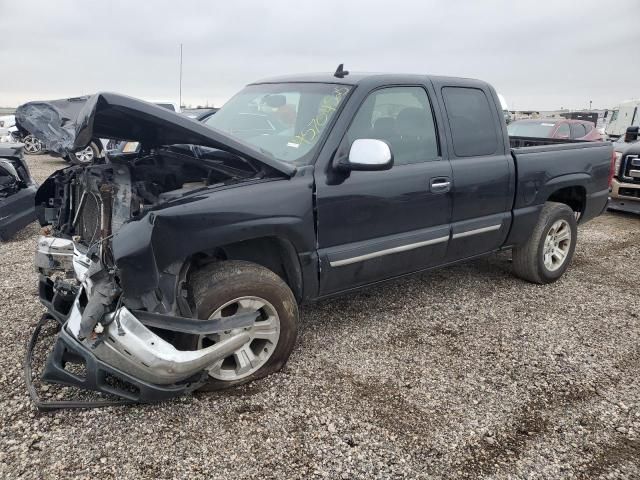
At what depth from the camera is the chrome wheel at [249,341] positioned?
9.50 ft

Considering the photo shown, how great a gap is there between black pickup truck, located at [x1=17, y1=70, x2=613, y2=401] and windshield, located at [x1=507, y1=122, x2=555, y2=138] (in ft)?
25.1

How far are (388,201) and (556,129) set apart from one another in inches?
372

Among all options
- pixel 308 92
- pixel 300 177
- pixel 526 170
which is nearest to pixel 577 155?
pixel 526 170

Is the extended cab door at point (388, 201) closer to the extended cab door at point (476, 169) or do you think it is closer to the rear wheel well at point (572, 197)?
the extended cab door at point (476, 169)

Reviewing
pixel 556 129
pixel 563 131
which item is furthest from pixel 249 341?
pixel 563 131

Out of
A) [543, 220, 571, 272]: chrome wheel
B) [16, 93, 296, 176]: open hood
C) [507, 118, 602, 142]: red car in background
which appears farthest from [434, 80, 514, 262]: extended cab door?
[507, 118, 602, 142]: red car in background

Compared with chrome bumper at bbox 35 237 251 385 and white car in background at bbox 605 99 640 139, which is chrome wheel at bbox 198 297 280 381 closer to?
chrome bumper at bbox 35 237 251 385

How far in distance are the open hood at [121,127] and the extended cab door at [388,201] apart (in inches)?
17.0

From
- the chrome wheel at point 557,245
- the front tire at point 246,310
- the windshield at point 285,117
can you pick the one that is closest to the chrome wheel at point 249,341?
the front tire at point 246,310

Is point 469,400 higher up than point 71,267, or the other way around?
point 71,267

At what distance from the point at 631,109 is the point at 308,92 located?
2025 cm

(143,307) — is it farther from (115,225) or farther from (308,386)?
(308,386)

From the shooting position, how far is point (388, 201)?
11.2 ft

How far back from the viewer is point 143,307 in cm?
262
